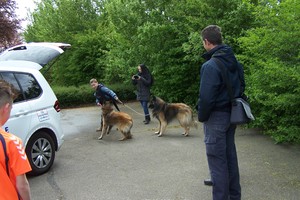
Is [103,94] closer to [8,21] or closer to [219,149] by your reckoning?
[219,149]

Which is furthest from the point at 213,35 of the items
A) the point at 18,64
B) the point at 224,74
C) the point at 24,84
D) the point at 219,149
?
the point at 18,64

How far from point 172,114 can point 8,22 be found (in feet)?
43.5

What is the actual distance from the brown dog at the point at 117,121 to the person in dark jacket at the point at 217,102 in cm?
458

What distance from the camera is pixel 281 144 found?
7340 millimetres

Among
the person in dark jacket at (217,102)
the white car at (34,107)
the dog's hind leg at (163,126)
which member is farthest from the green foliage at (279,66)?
the white car at (34,107)

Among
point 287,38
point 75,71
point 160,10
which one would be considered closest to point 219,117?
point 287,38

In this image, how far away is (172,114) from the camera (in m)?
8.73

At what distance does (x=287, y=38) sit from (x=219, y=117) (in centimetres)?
325

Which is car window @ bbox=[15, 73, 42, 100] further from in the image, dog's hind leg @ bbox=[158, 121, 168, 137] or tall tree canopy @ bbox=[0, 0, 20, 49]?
tall tree canopy @ bbox=[0, 0, 20, 49]

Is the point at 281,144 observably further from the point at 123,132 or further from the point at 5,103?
the point at 5,103

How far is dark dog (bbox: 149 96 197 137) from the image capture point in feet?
28.2

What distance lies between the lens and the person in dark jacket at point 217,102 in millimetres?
3895

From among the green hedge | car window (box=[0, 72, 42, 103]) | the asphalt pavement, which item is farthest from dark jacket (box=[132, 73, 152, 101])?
the green hedge

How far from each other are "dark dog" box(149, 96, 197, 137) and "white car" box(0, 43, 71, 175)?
295 centimetres
